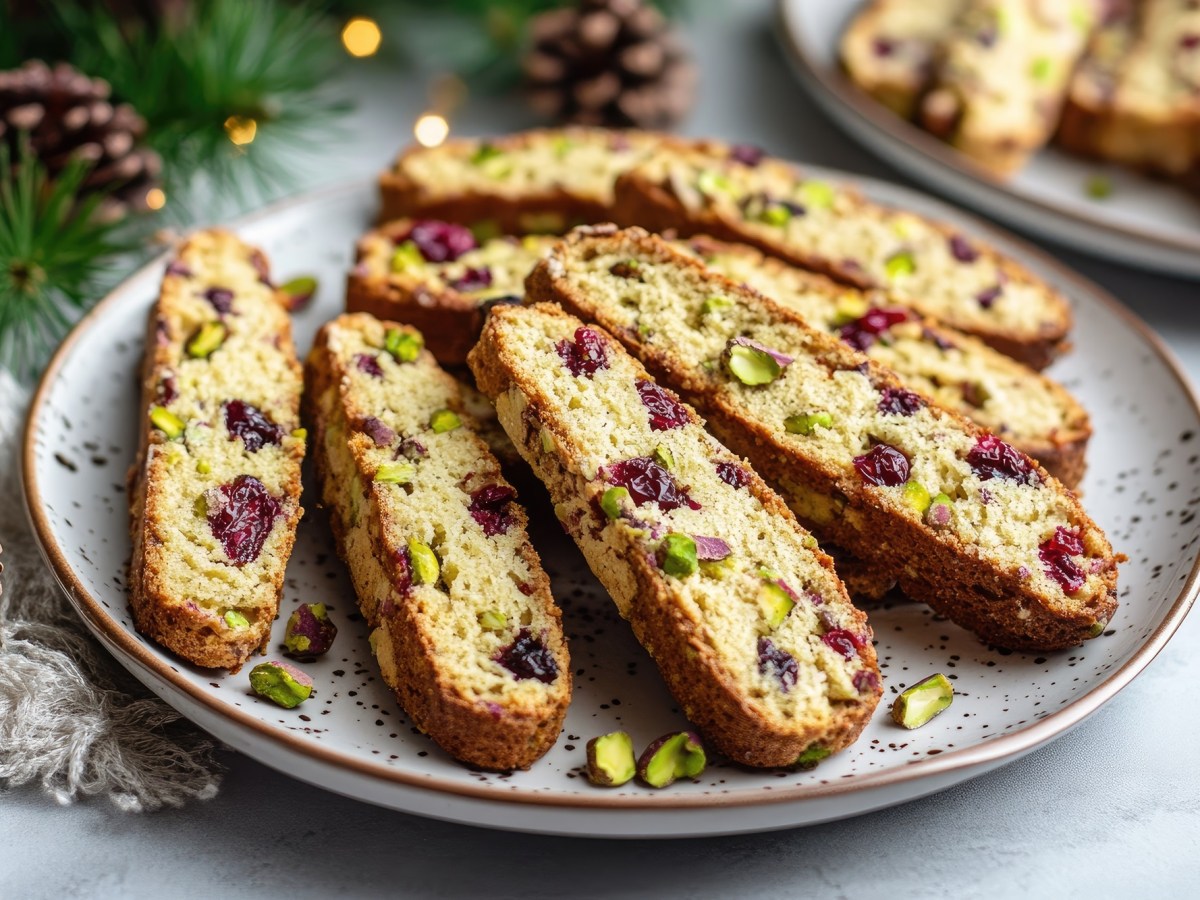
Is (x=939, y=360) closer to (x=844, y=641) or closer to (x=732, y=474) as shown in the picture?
(x=732, y=474)

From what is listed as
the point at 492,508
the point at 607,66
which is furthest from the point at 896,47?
the point at 492,508

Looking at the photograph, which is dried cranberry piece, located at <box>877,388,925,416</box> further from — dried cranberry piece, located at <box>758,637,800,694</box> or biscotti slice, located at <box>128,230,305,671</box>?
biscotti slice, located at <box>128,230,305,671</box>

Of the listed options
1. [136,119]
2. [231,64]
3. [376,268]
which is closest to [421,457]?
[376,268]

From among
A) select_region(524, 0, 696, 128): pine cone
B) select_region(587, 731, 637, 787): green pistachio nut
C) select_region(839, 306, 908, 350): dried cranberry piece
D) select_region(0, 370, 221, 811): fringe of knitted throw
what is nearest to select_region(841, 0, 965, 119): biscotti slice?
select_region(524, 0, 696, 128): pine cone

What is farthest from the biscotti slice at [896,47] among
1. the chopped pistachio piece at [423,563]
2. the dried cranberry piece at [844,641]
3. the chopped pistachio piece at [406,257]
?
the chopped pistachio piece at [423,563]

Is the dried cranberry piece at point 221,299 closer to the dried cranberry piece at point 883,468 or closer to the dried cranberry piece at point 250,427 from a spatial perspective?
the dried cranberry piece at point 250,427

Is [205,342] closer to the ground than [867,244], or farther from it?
closer to the ground

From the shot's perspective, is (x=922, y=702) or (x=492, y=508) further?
(x=492, y=508)

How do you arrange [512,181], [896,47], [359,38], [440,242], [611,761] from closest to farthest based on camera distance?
[611,761] < [440,242] < [512,181] < [896,47] < [359,38]
